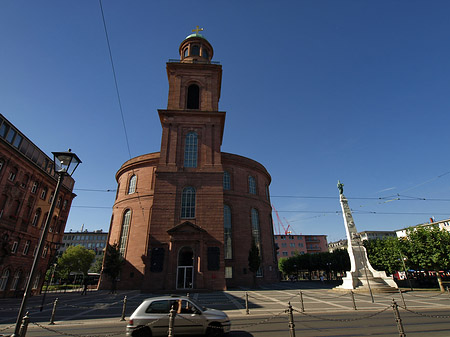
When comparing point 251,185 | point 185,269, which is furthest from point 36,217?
point 251,185

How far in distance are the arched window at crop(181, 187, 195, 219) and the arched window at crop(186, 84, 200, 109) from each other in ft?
41.1

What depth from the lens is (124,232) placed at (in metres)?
32.2

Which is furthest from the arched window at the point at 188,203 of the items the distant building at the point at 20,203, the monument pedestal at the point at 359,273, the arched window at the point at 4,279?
the arched window at the point at 4,279

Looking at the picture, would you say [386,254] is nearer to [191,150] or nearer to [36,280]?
[191,150]

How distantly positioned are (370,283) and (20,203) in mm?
34802

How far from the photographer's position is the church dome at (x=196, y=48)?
37675 millimetres

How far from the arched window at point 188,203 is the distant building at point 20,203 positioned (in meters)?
12.7

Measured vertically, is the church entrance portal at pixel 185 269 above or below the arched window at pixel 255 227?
below

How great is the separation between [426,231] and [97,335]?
3161 cm

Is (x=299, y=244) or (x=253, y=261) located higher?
(x=299, y=244)

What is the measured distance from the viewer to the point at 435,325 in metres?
9.12

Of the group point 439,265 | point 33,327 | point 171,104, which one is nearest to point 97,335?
point 33,327

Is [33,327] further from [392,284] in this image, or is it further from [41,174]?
[392,284]

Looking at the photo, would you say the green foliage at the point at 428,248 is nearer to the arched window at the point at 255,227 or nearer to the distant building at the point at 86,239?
the arched window at the point at 255,227
